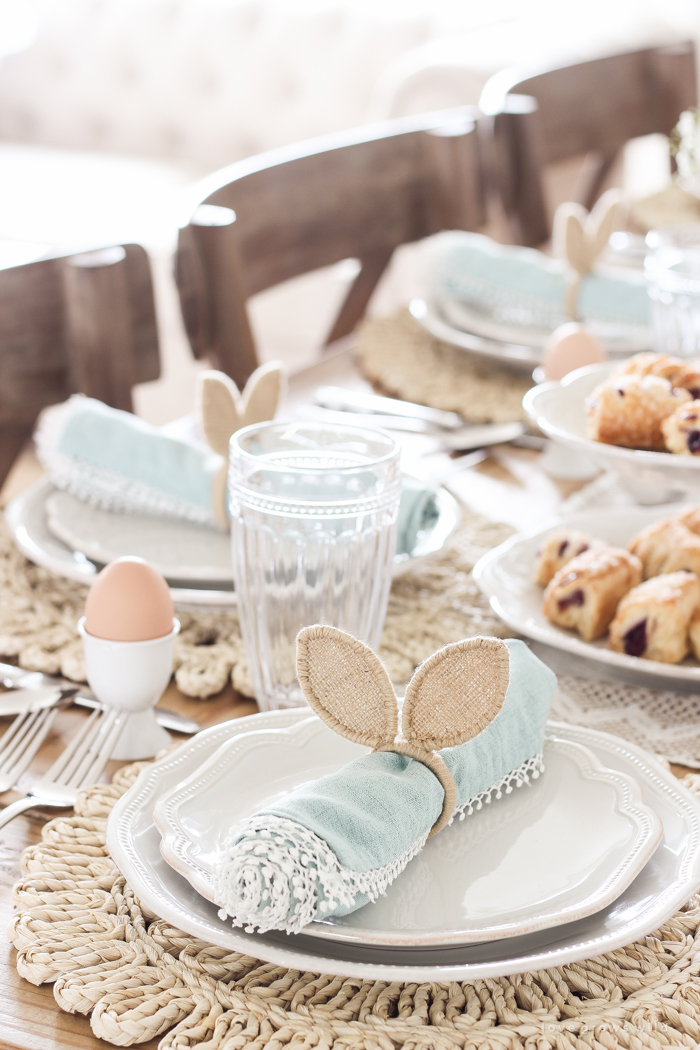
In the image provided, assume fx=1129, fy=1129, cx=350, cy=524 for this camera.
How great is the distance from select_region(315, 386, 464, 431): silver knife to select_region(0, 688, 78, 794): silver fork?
576 millimetres

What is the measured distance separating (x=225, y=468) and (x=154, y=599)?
8.9 inches

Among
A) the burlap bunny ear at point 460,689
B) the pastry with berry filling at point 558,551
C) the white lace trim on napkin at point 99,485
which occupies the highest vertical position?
the burlap bunny ear at point 460,689

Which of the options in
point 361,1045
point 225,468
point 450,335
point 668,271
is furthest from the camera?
point 450,335

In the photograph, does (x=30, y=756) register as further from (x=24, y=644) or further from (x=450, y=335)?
(x=450, y=335)

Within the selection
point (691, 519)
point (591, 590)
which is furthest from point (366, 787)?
point (691, 519)

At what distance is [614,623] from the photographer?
72 centimetres

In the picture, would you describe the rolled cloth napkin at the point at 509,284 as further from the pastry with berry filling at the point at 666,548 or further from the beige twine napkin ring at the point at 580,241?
the pastry with berry filling at the point at 666,548

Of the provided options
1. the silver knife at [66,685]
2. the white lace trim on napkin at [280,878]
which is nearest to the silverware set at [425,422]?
the silver knife at [66,685]

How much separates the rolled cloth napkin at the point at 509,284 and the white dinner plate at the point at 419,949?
84 cm

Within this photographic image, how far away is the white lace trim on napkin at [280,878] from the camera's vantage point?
0.42 m

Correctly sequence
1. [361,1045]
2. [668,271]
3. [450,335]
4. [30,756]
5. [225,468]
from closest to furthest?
[361,1045]
[30,756]
[225,468]
[668,271]
[450,335]

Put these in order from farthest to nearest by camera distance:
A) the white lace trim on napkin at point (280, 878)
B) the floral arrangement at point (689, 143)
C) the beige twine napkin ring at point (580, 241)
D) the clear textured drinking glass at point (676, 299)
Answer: the floral arrangement at point (689, 143)
the beige twine napkin ring at point (580, 241)
the clear textured drinking glass at point (676, 299)
the white lace trim on napkin at point (280, 878)

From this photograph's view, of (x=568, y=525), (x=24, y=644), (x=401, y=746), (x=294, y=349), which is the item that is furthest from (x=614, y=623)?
(x=294, y=349)

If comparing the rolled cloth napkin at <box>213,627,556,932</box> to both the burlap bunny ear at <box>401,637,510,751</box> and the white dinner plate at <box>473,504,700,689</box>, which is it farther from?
the white dinner plate at <box>473,504,700,689</box>
